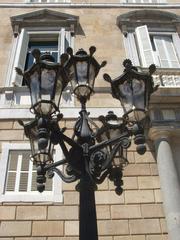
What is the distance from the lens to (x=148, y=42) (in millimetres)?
11531

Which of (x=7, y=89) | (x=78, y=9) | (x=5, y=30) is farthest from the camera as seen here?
(x=78, y=9)

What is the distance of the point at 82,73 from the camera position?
190 inches

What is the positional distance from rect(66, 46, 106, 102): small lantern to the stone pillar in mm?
3773

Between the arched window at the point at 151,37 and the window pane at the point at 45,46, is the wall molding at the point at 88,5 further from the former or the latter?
the window pane at the point at 45,46

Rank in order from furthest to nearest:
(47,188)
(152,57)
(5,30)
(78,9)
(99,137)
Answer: (78,9) < (5,30) < (152,57) < (47,188) < (99,137)

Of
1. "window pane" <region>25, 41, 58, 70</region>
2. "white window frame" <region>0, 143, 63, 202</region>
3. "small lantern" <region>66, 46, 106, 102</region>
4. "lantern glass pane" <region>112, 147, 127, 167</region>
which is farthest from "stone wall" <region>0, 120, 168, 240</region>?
"window pane" <region>25, 41, 58, 70</region>

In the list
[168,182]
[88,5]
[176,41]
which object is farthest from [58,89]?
[88,5]

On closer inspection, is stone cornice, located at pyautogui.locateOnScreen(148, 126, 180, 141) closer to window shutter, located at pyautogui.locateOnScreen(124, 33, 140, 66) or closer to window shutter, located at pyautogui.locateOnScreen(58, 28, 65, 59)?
window shutter, located at pyautogui.locateOnScreen(124, 33, 140, 66)

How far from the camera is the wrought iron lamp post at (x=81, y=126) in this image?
4.25m

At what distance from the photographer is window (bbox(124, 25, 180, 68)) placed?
11.2 metres

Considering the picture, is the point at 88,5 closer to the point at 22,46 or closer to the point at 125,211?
the point at 22,46

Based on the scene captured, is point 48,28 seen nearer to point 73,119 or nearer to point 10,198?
point 73,119

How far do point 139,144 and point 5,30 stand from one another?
9.57 metres

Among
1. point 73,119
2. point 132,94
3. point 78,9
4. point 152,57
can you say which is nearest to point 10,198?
point 73,119
